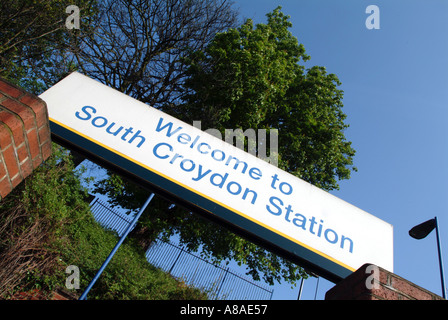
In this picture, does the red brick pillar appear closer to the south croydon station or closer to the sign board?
the sign board

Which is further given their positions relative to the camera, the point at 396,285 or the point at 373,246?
the point at 373,246

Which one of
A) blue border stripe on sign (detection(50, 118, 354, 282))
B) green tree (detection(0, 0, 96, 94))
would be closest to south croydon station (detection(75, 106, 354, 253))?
blue border stripe on sign (detection(50, 118, 354, 282))

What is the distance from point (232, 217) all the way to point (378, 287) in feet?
3.53

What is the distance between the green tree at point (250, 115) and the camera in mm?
11641

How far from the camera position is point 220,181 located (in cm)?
251

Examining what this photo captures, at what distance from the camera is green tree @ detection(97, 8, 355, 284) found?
1164cm

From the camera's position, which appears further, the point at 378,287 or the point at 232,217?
the point at 232,217

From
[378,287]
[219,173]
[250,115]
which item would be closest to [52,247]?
[219,173]

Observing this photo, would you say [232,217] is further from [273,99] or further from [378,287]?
[273,99]

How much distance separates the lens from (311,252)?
7.75ft
